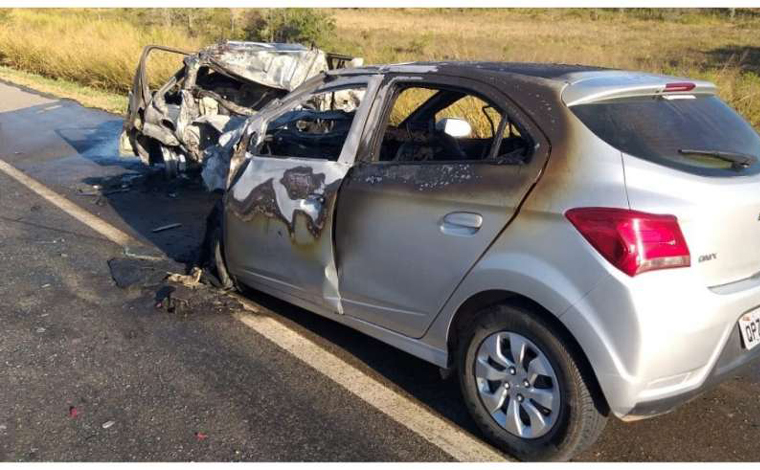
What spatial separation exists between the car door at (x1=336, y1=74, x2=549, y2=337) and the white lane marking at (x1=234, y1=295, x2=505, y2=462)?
34 cm

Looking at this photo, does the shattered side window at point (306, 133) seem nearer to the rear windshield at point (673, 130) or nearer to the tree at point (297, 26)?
the rear windshield at point (673, 130)

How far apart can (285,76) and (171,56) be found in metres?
8.46

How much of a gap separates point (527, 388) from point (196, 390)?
5.60 ft

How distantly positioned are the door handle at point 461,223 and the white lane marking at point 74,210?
374 centimetres

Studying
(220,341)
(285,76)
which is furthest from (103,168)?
(220,341)

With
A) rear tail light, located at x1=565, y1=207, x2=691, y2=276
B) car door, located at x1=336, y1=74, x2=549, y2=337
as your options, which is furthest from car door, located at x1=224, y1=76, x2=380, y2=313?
rear tail light, located at x1=565, y1=207, x2=691, y2=276

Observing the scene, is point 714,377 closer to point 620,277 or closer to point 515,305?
point 620,277

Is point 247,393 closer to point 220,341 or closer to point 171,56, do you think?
point 220,341

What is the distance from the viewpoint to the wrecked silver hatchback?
25.6ft

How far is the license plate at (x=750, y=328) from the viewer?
9.40 feet

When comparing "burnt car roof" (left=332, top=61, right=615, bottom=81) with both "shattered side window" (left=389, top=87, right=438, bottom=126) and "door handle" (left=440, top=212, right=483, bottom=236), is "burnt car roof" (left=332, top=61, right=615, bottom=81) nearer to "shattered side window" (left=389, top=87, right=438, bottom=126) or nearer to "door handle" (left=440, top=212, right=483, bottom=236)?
"shattered side window" (left=389, top=87, right=438, bottom=126)

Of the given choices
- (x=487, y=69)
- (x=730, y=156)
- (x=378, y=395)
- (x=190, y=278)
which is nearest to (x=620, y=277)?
(x=730, y=156)
